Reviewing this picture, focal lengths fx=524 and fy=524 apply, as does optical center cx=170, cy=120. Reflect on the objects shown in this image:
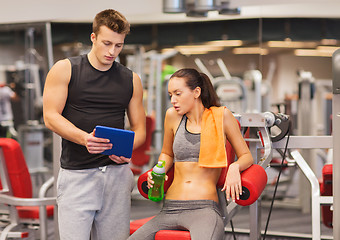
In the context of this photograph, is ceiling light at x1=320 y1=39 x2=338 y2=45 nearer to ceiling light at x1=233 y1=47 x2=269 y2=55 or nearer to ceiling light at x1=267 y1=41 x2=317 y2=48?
ceiling light at x1=267 y1=41 x2=317 y2=48

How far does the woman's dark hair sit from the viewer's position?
8.13ft

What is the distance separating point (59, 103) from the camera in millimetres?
2225

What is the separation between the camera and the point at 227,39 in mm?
6602

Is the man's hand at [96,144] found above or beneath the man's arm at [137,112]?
beneath

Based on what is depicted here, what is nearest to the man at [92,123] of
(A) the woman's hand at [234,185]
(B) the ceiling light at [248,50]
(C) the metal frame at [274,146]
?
(A) the woman's hand at [234,185]

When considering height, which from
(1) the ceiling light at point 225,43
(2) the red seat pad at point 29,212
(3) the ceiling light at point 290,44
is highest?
(1) the ceiling light at point 225,43

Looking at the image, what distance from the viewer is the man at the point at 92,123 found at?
2209 mm

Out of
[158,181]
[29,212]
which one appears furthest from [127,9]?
[158,181]

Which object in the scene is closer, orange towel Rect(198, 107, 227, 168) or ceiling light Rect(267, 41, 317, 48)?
orange towel Rect(198, 107, 227, 168)

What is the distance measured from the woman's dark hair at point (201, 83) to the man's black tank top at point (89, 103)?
1.08 ft

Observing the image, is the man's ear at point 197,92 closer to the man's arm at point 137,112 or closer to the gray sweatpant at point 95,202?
the man's arm at point 137,112

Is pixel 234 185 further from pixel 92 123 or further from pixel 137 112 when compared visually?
pixel 92 123

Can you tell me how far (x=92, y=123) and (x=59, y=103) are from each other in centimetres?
16

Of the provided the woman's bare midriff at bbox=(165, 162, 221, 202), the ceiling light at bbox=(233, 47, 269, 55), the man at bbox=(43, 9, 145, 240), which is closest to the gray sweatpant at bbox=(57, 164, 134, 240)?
the man at bbox=(43, 9, 145, 240)
